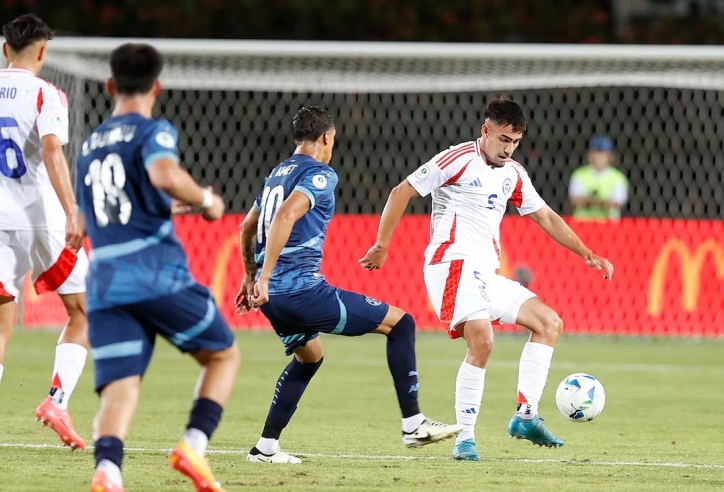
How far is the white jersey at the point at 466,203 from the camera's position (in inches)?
271

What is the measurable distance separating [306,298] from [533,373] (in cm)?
147

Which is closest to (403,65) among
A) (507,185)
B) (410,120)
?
(410,120)

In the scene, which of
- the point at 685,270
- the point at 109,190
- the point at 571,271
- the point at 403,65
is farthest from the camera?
the point at 403,65

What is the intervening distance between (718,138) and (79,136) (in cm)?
791

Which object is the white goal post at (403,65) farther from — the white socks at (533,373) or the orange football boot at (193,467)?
the orange football boot at (193,467)

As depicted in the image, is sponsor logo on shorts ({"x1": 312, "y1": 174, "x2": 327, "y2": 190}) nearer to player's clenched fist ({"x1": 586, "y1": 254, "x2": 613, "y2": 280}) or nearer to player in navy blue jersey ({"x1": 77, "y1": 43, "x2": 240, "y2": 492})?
player in navy blue jersey ({"x1": 77, "y1": 43, "x2": 240, "y2": 492})

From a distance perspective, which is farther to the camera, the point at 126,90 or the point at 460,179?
the point at 460,179

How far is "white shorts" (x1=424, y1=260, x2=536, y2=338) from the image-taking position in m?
6.74

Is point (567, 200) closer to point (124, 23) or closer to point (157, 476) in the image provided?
point (124, 23)

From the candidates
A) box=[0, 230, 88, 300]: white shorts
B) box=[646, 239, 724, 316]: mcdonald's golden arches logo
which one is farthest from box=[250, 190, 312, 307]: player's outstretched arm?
box=[646, 239, 724, 316]: mcdonald's golden arches logo

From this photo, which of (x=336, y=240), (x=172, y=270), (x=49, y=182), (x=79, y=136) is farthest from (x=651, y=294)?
(x=172, y=270)

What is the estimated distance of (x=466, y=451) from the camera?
6.45 metres

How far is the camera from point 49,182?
6.60m

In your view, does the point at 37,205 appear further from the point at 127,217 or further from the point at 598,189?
the point at 598,189
